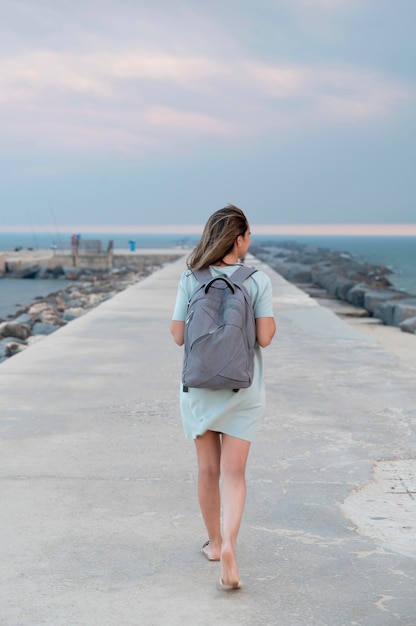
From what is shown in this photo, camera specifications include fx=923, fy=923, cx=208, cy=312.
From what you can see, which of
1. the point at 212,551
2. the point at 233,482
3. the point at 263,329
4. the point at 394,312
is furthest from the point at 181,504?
the point at 394,312

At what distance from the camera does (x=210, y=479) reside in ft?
9.89

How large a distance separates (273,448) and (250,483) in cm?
61

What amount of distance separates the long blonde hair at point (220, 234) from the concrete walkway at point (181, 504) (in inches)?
39.7

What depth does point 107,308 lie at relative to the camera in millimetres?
11914

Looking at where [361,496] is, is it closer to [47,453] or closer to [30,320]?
[47,453]

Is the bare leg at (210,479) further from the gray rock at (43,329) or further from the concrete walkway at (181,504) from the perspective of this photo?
the gray rock at (43,329)

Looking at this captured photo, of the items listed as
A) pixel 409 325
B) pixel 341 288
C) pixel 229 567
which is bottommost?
pixel 341 288

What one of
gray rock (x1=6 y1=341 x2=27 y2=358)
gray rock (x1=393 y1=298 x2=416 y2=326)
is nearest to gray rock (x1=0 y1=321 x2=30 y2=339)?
A: gray rock (x1=6 y1=341 x2=27 y2=358)

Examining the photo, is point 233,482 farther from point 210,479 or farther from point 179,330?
point 179,330

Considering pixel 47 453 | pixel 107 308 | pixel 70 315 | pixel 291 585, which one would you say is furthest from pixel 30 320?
pixel 291 585

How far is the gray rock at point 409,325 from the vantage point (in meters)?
14.3

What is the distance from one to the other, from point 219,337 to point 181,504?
112 centimetres

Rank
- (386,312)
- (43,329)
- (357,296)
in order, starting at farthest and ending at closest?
(357,296)
(386,312)
(43,329)

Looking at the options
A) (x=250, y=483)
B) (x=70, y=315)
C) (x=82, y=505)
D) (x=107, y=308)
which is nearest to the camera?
(x=82, y=505)
